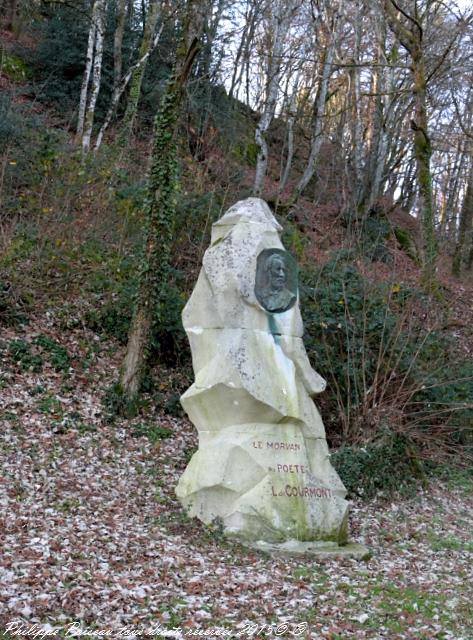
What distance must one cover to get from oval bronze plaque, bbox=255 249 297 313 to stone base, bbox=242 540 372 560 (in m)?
2.67

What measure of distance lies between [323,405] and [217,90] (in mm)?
16245

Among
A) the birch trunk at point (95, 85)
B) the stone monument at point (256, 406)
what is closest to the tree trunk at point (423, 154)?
the stone monument at point (256, 406)

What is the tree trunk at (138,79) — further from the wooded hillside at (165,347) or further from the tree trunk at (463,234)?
the tree trunk at (463,234)

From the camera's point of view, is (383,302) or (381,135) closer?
(383,302)

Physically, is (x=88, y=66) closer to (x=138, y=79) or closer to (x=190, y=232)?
(x=138, y=79)

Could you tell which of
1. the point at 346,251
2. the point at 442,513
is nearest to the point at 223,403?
the point at 442,513

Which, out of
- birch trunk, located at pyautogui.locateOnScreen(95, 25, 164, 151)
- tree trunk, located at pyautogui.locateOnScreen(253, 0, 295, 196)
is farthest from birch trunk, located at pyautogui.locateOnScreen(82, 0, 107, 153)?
tree trunk, located at pyautogui.locateOnScreen(253, 0, 295, 196)

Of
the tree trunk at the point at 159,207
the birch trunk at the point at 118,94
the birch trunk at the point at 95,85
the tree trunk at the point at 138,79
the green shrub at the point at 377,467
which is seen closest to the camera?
the green shrub at the point at 377,467

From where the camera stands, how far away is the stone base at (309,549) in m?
8.09

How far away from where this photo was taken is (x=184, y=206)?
51.5ft

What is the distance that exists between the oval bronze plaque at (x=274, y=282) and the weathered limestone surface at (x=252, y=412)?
3 centimetres

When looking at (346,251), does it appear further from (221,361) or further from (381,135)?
(381,135)

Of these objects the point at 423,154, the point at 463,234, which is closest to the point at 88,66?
the point at 423,154

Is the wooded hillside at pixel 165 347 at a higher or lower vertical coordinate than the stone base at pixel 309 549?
higher
